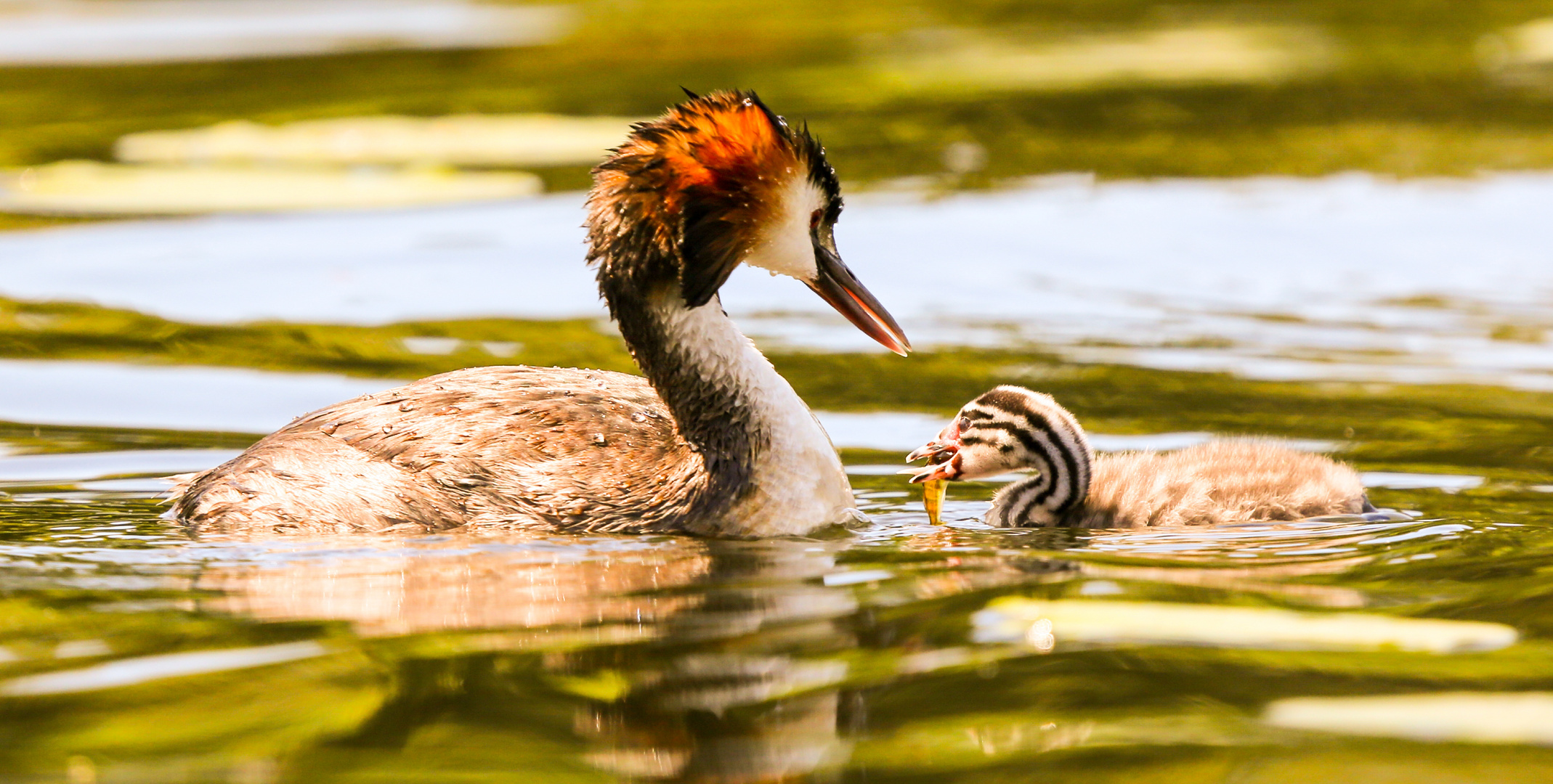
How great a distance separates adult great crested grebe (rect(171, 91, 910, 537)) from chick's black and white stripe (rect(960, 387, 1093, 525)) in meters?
0.55

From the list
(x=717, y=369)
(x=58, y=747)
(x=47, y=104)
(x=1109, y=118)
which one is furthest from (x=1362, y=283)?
(x=47, y=104)

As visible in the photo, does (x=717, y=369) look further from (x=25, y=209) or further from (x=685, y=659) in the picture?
(x=25, y=209)

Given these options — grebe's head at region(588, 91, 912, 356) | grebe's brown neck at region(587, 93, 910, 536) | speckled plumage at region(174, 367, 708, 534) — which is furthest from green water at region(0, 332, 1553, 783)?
grebe's head at region(588, 91, 912, 356)

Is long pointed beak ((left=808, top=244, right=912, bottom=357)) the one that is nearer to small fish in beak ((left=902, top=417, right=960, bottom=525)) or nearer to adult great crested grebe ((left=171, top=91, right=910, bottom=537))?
adult great crested grebe ((left=171, top=91, right=910, bottom=537))

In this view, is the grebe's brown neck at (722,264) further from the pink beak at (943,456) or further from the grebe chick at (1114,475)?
the grebe chick at (1114,475)

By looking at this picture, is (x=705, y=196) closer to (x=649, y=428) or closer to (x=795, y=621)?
(x=649, y=428)

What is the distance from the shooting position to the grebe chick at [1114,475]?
723cm

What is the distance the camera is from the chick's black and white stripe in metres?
7.39

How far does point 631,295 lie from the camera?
7258 mm

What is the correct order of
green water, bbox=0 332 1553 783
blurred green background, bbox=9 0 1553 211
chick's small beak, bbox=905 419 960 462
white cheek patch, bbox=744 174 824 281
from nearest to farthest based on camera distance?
green water, bbox=0 332 1553 783 < white cheek patch, bbox=744 174 824 281 < chick's small beak, bbox=905 419 960 462 < blurred green background, bbox=9 0 1553 211

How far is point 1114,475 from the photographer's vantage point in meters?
7.51

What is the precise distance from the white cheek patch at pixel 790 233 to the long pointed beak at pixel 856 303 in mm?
103

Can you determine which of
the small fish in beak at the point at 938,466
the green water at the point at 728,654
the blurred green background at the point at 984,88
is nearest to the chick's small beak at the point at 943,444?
the small fish in beak at the point at 938,466

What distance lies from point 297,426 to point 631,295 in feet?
4.31
